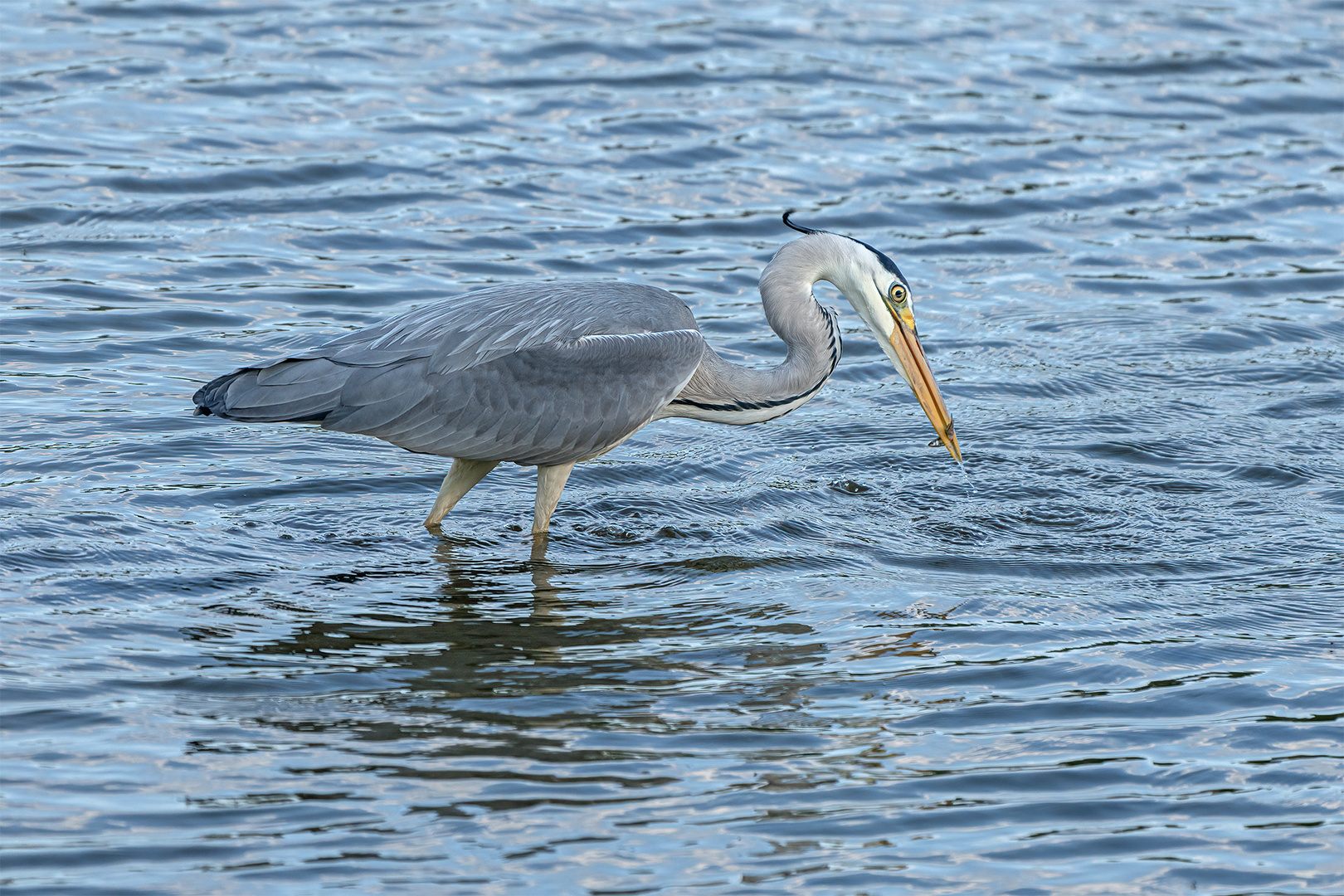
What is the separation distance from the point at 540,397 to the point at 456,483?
0.59 metres

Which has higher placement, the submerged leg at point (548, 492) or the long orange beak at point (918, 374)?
the long orange beak at point (918, 374)

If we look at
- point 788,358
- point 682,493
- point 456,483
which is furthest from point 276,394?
point 788,358

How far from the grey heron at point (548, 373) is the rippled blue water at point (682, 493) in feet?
1.57

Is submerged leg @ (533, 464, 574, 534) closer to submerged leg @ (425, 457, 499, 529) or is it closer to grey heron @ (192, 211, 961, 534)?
grey heron @ (192, 211, 961, 534)

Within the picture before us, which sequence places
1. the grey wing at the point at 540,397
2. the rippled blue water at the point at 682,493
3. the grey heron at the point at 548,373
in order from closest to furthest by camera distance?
the rippled blue water at the point at 682,493
the grey heron at the point at 548,373
the grey wing at the point at 540,397

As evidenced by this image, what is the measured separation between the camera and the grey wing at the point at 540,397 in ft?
24.6

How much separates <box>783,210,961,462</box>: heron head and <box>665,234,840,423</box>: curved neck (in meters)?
0.06

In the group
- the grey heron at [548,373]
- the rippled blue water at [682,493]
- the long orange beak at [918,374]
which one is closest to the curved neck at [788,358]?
the grey heron at [548,373]

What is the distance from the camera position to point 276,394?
23.8 feet

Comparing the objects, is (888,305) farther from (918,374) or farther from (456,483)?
(456,483)

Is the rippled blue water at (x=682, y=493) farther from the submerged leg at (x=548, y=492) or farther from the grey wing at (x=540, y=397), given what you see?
the grey wing at (x=540, y=397)

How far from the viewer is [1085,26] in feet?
57.2

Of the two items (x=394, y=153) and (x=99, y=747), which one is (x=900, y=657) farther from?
(x=394, y=153)

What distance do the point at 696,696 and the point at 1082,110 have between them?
10396 mm
